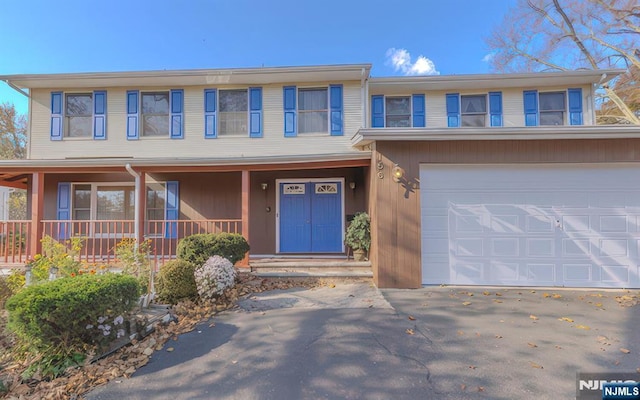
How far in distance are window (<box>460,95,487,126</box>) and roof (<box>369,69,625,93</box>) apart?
1.03 ft

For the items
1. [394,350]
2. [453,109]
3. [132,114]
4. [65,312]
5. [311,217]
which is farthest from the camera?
[453,109]

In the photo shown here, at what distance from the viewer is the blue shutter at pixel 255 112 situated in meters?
8.70

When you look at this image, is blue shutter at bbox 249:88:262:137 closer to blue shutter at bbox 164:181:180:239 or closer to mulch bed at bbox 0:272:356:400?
blue shutter at bbox 164:181:180:239

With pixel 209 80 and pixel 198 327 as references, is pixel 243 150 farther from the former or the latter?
pixel 198 327

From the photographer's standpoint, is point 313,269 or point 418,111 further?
point 418,111

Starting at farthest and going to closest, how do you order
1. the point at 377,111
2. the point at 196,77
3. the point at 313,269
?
the point at 377,111, the point at 196,77, the point at 313,269

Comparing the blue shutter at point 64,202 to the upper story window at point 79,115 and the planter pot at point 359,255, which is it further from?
the planter pot at point 359,255

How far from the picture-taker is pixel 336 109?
8594mm

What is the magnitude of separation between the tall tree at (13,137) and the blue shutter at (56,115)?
13996 mm

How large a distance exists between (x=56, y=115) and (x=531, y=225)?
40.3ft

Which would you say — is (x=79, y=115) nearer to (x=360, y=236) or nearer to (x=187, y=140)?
(x=187, y=140)

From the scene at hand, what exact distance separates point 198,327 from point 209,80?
271 inches

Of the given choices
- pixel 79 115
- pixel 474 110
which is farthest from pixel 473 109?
pixel 79 115

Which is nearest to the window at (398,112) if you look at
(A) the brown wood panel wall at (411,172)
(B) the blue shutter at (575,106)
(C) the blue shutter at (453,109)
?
(C) the blue shutter at (453,109)
